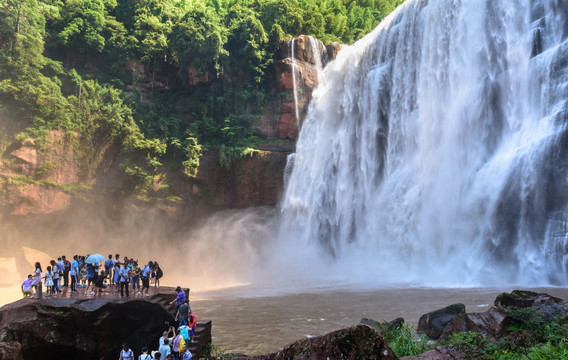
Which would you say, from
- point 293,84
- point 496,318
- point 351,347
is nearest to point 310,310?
point 496,318

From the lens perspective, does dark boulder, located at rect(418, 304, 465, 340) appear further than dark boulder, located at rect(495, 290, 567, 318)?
Yes

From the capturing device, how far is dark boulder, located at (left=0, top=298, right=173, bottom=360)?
945 centimetres

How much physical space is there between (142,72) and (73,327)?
28626 mm


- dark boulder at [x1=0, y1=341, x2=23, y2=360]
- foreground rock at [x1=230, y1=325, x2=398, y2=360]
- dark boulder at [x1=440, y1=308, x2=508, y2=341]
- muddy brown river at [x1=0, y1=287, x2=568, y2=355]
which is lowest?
muddy brown river at [x1=0, y1=287, x2=568, y2=355]

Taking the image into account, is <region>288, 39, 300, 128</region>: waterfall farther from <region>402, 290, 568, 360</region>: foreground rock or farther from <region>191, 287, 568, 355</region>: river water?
<region>402, 290, 568, 360</region>: foreground rock

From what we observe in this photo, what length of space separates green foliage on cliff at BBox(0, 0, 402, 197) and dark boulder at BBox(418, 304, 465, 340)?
23277mm

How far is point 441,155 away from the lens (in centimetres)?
2180

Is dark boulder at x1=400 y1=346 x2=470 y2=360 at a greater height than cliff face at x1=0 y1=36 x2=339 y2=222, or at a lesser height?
lesser

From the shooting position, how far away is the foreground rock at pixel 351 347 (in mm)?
4195

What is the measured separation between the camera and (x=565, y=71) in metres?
16.8

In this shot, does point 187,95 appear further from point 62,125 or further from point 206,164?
point 62,125

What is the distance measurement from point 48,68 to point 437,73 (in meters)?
27.3

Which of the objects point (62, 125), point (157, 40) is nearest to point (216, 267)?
point (62, 125)

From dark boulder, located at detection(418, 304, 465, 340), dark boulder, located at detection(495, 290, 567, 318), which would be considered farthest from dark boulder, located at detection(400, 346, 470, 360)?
dark boulder, located at detection(418, 304, 465, 340)
